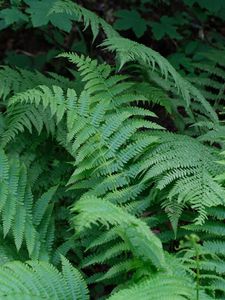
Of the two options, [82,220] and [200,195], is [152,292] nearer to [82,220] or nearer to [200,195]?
[82,220]

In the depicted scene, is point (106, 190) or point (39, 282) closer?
point (39, 282)

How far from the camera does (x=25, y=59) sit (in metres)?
4.49

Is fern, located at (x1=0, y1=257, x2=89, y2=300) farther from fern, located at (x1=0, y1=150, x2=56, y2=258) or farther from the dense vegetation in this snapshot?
fern, located at (x1=0, y1=150, x2=56, y2=258)

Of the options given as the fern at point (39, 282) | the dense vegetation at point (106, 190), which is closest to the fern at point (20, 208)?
the dense vegetation at point (106, 190)

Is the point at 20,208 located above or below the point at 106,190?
below

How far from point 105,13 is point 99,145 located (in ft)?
8.22

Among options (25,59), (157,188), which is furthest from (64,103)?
(25,59)

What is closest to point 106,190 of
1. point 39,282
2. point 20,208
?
point 20,208

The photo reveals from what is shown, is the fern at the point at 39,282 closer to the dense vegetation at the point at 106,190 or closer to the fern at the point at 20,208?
the dense vegetation at the point at 106,190

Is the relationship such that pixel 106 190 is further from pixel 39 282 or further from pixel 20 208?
pixel 39 282

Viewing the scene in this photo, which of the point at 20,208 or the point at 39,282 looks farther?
the point at 20,208

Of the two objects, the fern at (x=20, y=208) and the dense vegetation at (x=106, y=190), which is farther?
the fern at (x=20, y=208)

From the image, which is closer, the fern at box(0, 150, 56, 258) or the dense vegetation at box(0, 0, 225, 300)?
the dense vegetation at box(0, 0, 225, 300)

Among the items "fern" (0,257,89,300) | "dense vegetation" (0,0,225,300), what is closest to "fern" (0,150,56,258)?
"dense vegetation" (0,0,225,300)
